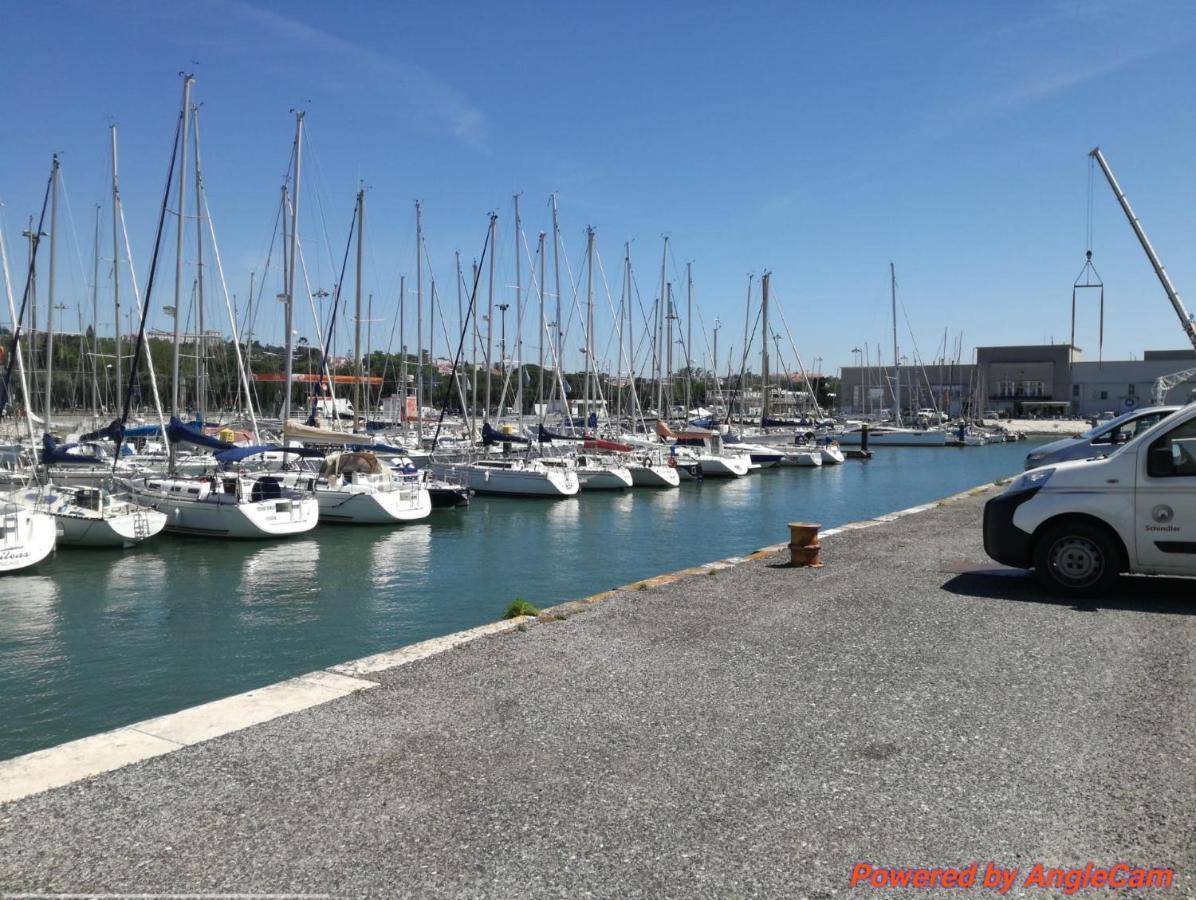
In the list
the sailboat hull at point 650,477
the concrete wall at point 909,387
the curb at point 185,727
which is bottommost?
the sailboat hull at point 650,477

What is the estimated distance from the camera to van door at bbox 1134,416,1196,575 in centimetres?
966

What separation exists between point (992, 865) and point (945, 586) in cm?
749

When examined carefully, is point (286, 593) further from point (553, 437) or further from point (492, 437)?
point (553, 437)

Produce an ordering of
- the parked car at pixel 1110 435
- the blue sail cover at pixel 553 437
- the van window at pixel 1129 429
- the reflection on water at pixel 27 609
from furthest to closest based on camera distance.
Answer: the blue sail cover at pixel 553 437 < the van window at pixel 1129 429 < the parked car at pixel 1110 435 < the reflection on water at pixel 27 609

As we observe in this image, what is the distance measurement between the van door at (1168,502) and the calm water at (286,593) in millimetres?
11422

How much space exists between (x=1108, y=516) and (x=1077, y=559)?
666 mm

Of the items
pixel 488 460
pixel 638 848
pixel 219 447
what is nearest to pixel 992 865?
pixel 638 848

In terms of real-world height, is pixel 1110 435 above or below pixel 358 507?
above

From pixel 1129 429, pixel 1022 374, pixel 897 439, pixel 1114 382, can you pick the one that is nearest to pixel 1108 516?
pixel 1129 429

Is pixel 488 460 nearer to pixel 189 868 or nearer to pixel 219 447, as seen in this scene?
pixel 219 447

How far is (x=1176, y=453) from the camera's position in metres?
9.79

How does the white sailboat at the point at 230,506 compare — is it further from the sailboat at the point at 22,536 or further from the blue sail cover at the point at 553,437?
the blue sail cover at the point at 553,437

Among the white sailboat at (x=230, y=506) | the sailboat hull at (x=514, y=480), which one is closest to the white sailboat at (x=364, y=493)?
the white sailboat at (x=230, y=506)

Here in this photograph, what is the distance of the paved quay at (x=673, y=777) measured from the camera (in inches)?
177
